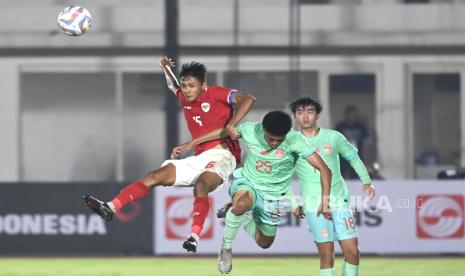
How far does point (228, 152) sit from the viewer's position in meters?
12.4

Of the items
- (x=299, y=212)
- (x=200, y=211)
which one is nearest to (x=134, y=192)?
(x=200, y=211)

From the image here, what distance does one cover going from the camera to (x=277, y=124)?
11617 mm

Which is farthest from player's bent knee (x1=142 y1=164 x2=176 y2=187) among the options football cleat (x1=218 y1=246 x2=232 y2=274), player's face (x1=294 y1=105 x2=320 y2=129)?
player's face (x1=294 y1=105 x2=320 y2=129)

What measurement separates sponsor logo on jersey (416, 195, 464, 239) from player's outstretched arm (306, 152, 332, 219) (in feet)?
21.7

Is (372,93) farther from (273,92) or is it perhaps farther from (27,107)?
(27,107)

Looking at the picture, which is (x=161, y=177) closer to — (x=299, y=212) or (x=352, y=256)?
(x=299, y=212)

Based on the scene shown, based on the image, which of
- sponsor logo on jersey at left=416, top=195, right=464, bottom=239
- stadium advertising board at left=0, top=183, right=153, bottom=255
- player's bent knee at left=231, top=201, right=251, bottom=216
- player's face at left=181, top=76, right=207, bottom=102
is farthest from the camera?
stadium advertising board at left=0, top=183, right=153, bottom=255

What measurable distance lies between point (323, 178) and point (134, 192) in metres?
1.75

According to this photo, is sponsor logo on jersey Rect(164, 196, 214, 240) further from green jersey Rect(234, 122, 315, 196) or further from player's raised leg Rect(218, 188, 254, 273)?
green jersey Rect(234, 122, 315, 196)

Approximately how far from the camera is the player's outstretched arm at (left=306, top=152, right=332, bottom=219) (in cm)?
1154

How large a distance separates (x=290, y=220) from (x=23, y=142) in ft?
16.5

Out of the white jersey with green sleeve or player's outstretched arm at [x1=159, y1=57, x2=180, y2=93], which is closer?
the white jersey with green sleeve

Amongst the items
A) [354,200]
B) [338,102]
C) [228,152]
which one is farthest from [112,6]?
[228,152]

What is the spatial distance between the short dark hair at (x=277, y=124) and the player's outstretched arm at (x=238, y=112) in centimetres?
35
